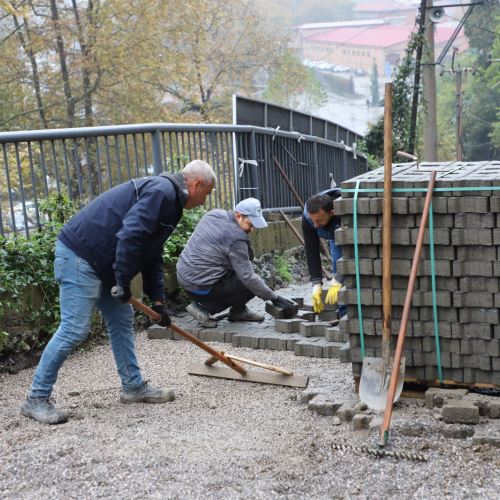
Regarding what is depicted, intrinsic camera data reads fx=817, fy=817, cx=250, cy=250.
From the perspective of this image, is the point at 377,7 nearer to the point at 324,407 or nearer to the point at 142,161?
the point at 142,161

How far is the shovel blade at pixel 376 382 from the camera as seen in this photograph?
196 inches

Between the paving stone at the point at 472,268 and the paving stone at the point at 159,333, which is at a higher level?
the paving stone at the point at 472,268

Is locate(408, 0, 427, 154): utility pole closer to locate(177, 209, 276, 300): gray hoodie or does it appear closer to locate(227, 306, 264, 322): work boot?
locate(227, 306, 264, 322): work boot

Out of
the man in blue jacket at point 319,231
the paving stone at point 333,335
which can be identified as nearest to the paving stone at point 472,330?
the man in blue jacket at point 319,231

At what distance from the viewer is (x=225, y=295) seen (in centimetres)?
756

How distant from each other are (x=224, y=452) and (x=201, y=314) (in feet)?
10.4

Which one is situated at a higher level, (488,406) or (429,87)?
(429,87)

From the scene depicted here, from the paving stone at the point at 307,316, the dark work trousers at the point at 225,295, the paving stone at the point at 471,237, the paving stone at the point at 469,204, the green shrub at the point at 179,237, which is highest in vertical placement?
the paving stone at the point at 469,204

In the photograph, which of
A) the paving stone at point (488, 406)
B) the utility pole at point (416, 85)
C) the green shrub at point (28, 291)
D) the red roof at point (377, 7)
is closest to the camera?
the paving stone at point (488, 406)

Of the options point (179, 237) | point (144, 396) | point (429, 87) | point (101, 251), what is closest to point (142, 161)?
point (179, 237)

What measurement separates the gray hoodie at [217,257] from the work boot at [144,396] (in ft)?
6.28

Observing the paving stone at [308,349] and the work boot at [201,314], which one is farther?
the work boot at [201,314]

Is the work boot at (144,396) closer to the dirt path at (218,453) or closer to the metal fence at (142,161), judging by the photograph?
the dirt path at (218,453)

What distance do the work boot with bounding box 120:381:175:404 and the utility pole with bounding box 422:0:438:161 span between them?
22.0m
